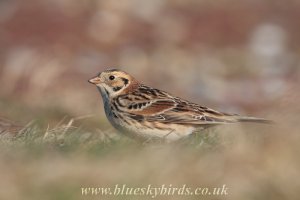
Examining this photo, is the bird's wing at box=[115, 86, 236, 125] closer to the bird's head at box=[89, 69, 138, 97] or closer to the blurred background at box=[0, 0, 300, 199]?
the bird's head at box=[89, 69, 138, 97]

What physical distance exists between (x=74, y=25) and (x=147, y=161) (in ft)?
67.4

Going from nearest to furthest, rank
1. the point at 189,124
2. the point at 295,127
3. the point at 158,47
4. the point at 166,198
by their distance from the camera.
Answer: the point at 166,198 → the point at 295,127 → the point at 189,124 → the point at 158,47

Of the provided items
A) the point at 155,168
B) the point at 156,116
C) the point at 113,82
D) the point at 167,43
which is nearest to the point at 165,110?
the point at 156,116

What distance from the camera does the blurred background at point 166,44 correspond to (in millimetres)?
23250

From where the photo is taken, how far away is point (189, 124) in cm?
1122

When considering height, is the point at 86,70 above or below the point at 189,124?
below

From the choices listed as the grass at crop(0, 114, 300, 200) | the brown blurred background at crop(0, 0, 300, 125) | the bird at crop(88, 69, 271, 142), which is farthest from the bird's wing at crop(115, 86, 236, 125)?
the brown blurred background at crop(0, 0, 300, 125)

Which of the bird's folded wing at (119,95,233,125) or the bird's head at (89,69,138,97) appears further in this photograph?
the bird's head at (89,69,138,97)

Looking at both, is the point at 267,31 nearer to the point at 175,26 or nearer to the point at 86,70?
the point at 175,26

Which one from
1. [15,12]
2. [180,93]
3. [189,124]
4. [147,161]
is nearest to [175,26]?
[15,12]

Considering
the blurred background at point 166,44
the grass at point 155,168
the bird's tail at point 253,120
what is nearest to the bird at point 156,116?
the bird's tail at point 253,120

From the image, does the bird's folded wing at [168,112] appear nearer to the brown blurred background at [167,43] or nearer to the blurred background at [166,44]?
the blurred background at [166,44]

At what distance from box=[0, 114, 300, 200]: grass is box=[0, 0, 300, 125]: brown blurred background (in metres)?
11.2

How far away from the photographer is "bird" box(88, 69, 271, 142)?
11078 millimetres
